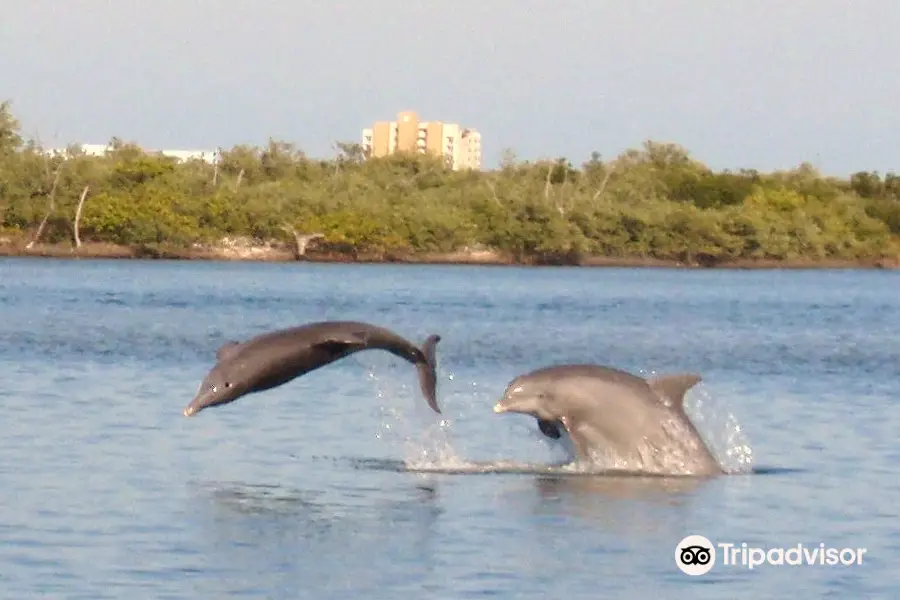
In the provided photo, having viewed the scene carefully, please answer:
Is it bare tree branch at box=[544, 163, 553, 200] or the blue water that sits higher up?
bare tree branch at box=[544, 163, 553, 200]

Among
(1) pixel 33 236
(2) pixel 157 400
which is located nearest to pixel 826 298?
(1) pixel 33 236

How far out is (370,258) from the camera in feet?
Result: 534

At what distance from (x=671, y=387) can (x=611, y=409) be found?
2.14 ft

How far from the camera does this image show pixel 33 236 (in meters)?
147

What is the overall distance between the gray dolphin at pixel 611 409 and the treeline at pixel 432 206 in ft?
400

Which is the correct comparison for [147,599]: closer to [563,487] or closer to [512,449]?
[563,487]

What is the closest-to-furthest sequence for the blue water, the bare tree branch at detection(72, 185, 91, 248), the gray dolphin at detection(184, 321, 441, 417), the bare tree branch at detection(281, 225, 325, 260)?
the blue water < the gray dolphin at detection(184, 321, 441, 417) < the bare tree branch at detection(72, 185, 91, 248) < the bare tree branch at detection(281, 225, 325, 260)

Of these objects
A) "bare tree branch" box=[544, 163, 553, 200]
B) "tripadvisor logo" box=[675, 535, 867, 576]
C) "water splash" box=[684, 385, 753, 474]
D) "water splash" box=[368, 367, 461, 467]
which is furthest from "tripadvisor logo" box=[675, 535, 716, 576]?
"bare tree branch" box=[544, 163, 553, 200]

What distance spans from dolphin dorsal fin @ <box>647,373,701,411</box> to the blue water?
104 centimetres

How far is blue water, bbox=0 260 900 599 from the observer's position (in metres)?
18.7

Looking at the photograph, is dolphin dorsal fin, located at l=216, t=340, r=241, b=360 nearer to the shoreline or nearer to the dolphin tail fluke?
the dolphin tail fluke

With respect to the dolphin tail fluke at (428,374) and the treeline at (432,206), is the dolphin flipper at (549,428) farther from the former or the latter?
the treeline at (432,206)

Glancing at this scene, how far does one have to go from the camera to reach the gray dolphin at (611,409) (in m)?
21.8

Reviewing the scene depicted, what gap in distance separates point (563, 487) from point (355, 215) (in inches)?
5162
